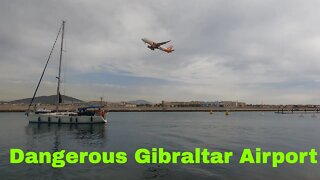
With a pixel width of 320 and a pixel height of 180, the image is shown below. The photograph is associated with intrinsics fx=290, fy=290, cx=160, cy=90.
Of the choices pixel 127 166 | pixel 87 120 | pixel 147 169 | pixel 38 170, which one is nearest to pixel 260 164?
pixel 147 169

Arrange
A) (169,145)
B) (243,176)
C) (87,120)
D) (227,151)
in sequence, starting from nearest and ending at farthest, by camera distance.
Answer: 1. (243,176)
2. (227,151)
3. (169,145)
4. (87,120)

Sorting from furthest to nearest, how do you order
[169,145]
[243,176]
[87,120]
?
[87,120], [169,145], [243,176]

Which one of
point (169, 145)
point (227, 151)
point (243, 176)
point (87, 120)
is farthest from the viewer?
point (87, 120)

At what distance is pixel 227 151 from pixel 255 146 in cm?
719

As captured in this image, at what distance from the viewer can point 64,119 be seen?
259ft

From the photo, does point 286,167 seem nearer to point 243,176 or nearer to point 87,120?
point 243,176

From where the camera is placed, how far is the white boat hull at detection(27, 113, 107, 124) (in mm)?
79062

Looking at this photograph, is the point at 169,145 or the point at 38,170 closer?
the point at 38,170

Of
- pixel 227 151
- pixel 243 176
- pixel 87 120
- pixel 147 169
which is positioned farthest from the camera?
pixel 87 120

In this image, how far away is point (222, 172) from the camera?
2558cm

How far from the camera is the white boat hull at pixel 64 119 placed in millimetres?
79062

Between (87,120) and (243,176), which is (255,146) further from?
(87,120)

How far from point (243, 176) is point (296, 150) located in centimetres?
1917

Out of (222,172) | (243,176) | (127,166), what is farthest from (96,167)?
(243,176)
